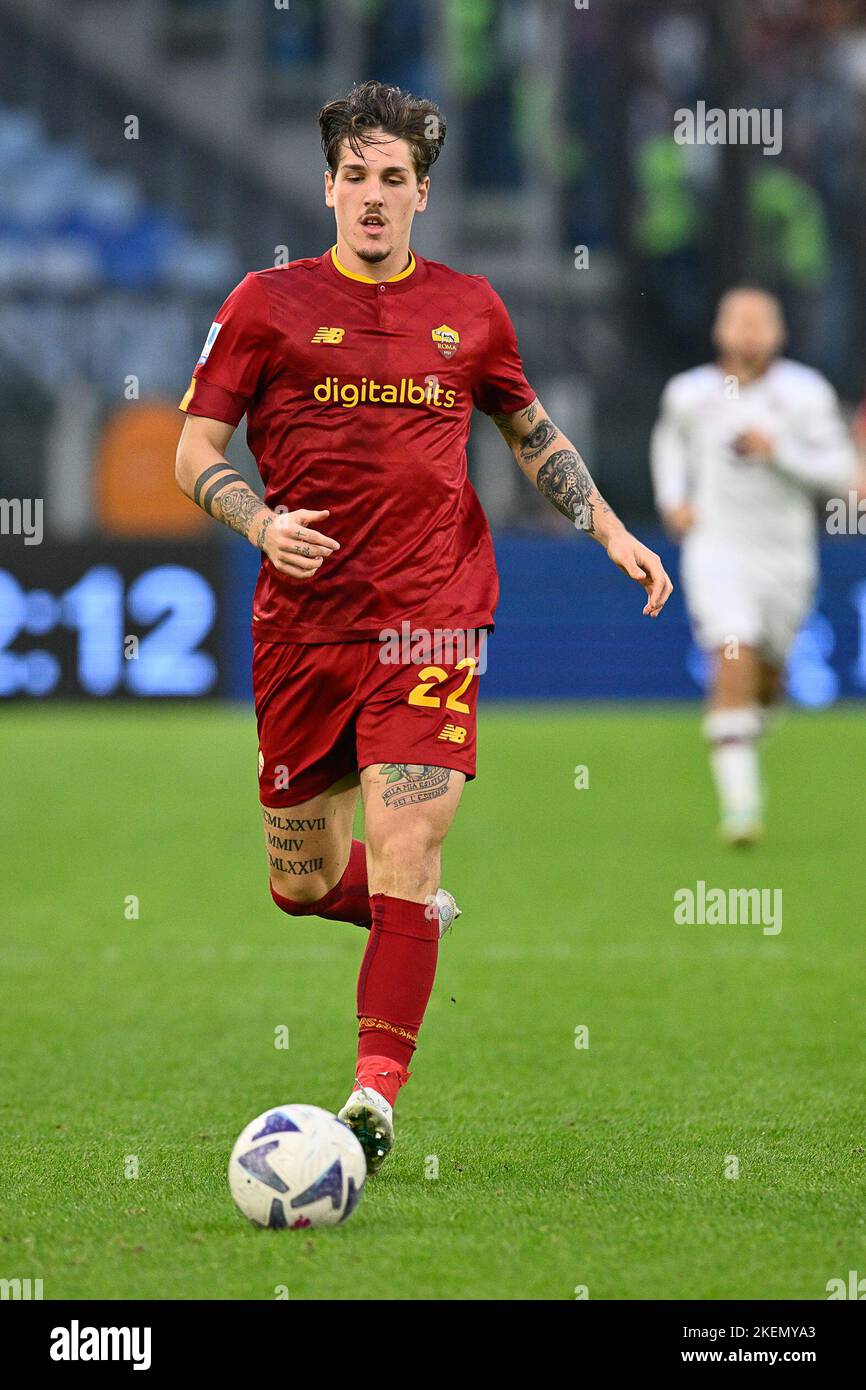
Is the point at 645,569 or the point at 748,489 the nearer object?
the point at 645,569

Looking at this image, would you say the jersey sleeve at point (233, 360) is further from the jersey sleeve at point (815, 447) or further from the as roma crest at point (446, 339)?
the jersey sleeve at point (815, 447)

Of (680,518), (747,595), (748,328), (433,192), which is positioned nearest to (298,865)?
(680,518)

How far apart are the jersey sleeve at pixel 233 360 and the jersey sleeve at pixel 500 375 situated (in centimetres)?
54

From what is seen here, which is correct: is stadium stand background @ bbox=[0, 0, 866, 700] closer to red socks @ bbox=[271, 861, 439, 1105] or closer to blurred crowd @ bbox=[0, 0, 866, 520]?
blurred crowd @ bbox=[0, 0, 866, 520]

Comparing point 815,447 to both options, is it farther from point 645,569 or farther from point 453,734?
point 453,734

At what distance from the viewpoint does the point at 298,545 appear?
14.7ft

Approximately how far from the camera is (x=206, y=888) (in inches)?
364

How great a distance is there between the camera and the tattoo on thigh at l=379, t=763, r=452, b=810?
4742 millimetres

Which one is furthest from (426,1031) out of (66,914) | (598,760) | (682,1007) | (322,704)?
(598,760)

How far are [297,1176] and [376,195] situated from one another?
2083 millimetres

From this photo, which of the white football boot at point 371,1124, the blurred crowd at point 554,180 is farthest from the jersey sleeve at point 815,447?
the blurred crowd at point 554,180
